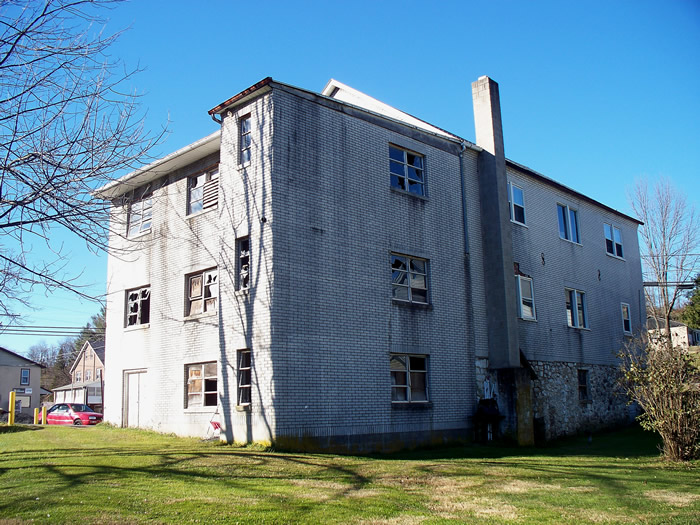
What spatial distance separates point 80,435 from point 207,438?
448 centimetres

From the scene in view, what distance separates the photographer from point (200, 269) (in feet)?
62.0

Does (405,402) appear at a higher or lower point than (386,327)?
lower

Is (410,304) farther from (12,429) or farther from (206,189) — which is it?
(12,429)

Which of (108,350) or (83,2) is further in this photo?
(108,350)

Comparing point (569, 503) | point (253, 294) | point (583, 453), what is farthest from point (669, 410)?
point (253, 294)

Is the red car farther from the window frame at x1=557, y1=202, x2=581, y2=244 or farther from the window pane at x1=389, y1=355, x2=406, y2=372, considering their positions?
the window frame at x1=557, y1=202, x2=581, y2=244

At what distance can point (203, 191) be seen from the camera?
1972 cm

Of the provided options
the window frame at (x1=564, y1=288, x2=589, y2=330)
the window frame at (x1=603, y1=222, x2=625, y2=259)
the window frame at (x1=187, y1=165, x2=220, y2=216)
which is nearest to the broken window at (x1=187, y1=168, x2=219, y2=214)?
the window frame at (x1=187, y1=165, x2=220, y2=216)

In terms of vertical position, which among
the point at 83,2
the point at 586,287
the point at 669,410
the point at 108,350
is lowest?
the point at 669,410

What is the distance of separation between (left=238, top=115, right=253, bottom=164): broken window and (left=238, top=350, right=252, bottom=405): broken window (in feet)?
17.0

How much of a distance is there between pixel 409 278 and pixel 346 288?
104 inches

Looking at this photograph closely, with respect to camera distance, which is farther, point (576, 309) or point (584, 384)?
point (576, 309)

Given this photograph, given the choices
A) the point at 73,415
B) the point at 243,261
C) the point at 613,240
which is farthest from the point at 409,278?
the point at 73,415

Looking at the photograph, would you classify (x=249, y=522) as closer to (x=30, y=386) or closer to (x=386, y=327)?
(x=386, y=327)
